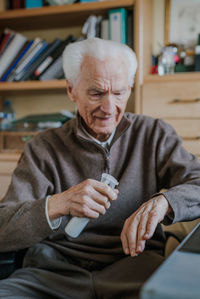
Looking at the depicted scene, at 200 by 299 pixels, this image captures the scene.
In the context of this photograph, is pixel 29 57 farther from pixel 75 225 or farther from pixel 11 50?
pixel 75 225

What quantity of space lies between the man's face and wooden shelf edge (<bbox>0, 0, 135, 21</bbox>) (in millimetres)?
863

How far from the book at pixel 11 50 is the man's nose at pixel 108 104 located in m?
1.19

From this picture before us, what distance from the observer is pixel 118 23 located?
185 cm

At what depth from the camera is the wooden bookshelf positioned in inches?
73.0

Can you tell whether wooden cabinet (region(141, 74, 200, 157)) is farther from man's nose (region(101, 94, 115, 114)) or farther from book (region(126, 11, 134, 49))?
man's nose (region(101, 94, 115, 114))

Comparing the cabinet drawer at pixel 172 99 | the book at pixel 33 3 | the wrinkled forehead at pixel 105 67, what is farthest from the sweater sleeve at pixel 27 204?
the book at pixel 33 3

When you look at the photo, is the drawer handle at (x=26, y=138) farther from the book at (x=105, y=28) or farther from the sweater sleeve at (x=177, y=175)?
the sweater sleeve at (x=177, y=175)

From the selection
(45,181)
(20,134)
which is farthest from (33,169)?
(20,134)

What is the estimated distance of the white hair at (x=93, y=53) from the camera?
1117mm

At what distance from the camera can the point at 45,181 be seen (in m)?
1.18

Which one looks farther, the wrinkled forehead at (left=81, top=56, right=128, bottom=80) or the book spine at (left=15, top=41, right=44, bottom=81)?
the book spine at (left=15, top=41, right=44, bottom=81)

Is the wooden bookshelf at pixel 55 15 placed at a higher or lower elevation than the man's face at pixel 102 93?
higher

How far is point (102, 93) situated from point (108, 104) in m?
0.05

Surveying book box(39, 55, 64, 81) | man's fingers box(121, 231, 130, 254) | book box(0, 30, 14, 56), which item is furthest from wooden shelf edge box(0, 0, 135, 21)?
man's fingers box(121, 231, 130, 254)
